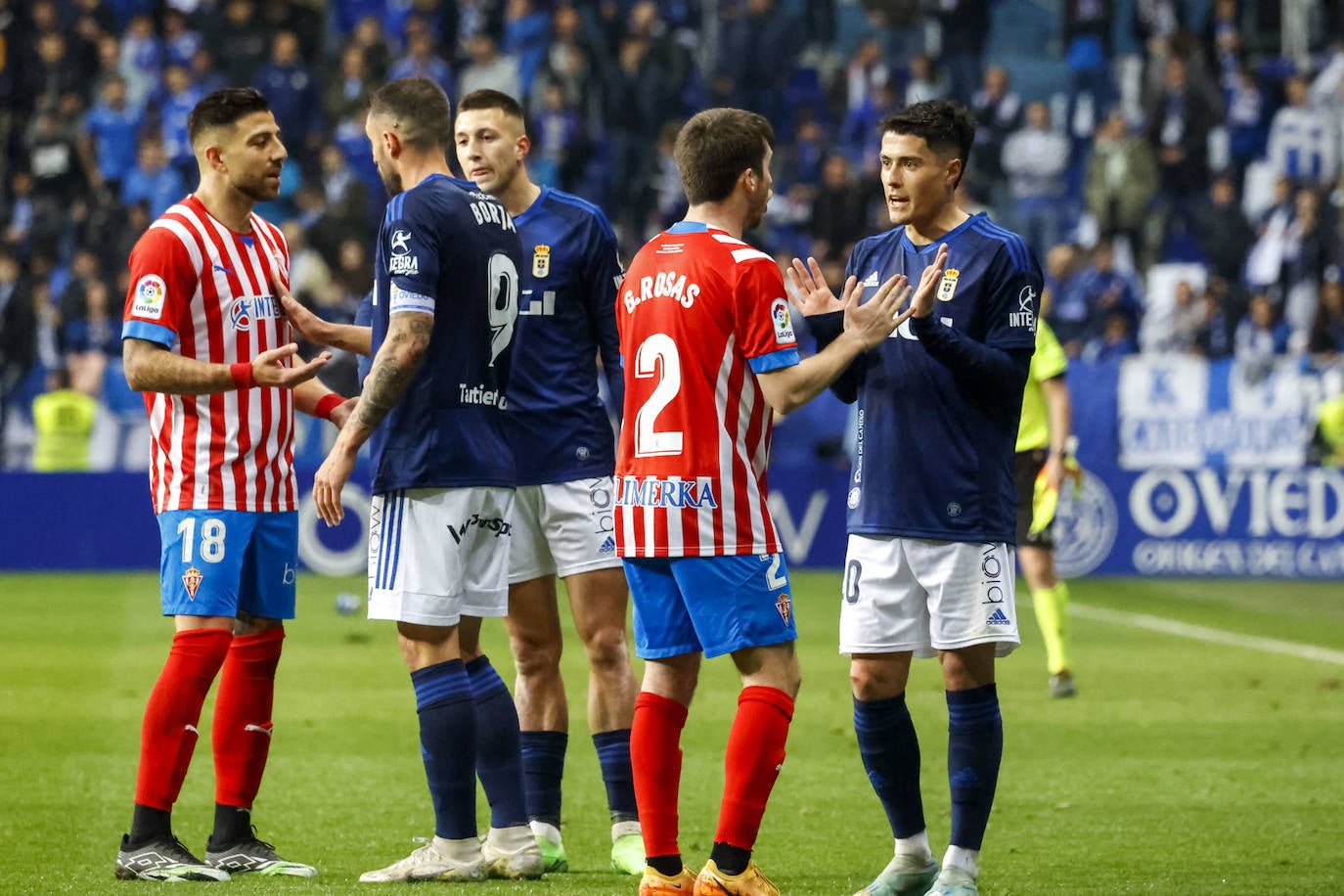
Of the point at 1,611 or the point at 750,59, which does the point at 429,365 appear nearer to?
the point at 1,611

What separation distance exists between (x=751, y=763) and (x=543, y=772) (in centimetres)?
136

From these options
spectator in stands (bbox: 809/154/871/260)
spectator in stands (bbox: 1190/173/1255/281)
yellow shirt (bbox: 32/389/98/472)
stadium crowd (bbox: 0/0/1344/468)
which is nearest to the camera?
yellow shirt (bbox: 32/389/98/472)

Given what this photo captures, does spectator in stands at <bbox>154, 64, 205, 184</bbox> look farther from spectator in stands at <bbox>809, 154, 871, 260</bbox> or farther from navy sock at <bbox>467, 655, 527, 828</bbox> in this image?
navy sock at <bbox>467, 655, 527, 828</bbox>

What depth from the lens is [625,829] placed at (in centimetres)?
592

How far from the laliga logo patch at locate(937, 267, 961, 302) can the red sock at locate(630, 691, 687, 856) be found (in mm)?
1427

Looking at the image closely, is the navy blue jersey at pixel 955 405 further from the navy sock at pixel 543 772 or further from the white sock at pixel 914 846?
the navy sock at pixel 543 772

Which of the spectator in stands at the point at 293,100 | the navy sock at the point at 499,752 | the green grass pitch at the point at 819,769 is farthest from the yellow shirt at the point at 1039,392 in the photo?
the spectator in stands at the point at 293,100

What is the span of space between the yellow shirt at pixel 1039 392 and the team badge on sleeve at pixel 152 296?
5674 mm

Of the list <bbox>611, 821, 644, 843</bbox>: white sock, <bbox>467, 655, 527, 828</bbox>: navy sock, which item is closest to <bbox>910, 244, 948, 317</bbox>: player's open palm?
<bbox>467, 655, 527, 828</bbox>: navy sock

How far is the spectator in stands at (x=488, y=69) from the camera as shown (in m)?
21.2

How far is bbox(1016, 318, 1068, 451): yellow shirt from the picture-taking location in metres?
10.0

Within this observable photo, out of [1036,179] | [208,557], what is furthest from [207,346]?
[1036,179]

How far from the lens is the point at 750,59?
72.1 feet

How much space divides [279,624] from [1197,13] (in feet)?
66.7
